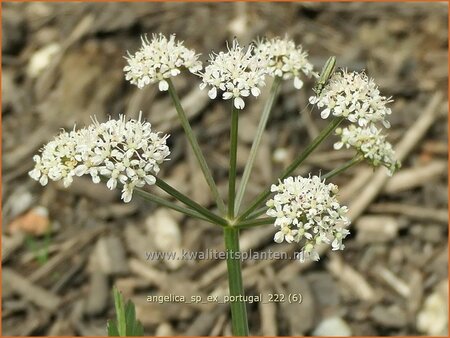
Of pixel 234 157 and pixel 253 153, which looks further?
pixel 253 153

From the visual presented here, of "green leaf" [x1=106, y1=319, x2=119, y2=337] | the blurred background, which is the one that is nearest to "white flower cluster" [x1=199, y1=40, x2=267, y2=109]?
"green leaf" [x1=106, y1=319, x2=119, y2=337]

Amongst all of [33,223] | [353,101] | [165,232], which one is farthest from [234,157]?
[33,223]

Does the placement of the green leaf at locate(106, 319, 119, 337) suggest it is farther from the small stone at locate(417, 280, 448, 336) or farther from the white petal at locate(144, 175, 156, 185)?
the small stone at locate(417, 280, 448, 336)

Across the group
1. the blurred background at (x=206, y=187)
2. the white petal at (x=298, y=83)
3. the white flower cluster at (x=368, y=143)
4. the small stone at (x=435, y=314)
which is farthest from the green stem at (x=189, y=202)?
the small stone at (x=435, y=314)

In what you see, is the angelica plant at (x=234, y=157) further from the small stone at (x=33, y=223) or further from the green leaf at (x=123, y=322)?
the small stone at (x=33, y=223)

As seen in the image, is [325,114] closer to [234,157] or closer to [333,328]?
[234,157]

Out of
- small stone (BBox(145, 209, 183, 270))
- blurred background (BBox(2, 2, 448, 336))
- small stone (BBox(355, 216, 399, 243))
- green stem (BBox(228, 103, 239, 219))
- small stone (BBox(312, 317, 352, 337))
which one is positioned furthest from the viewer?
small stone (BBox(355, 216, 399, 243))
